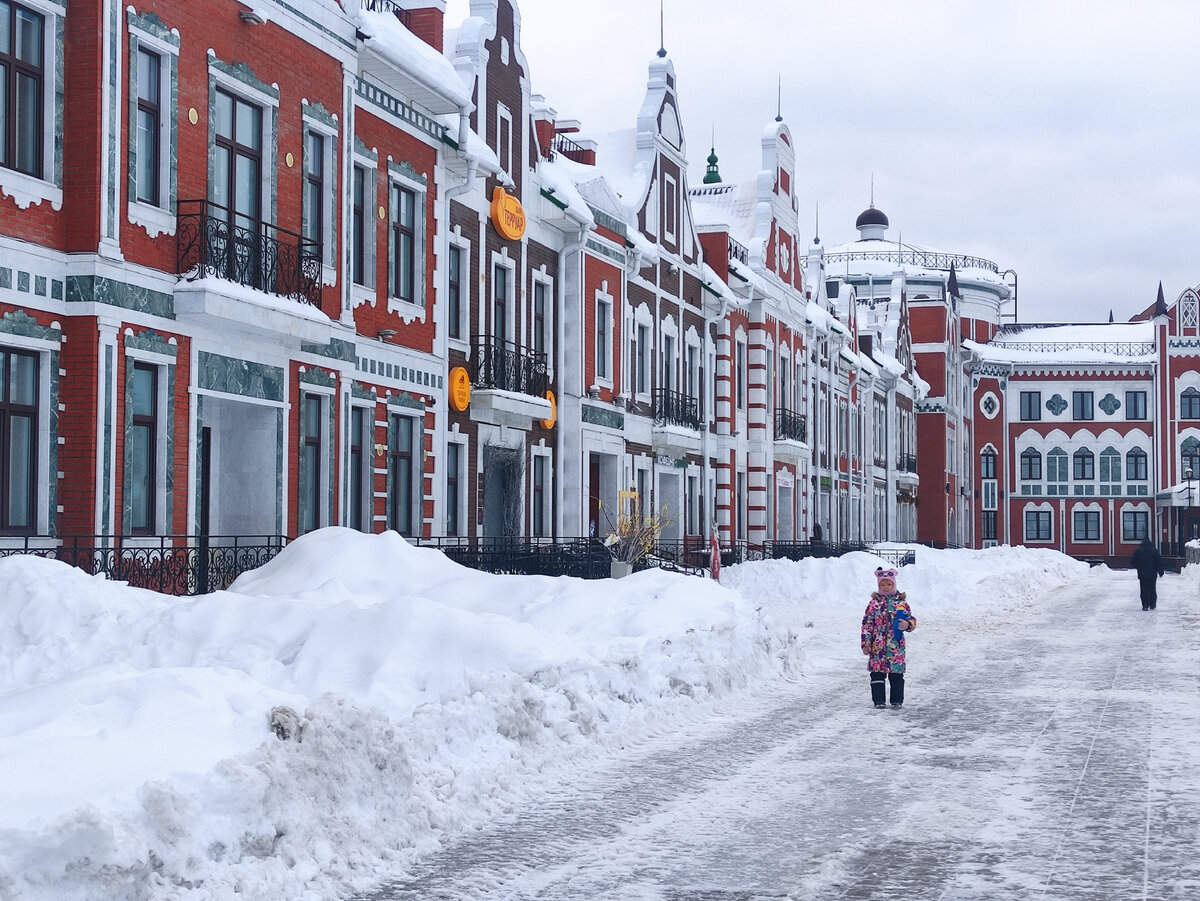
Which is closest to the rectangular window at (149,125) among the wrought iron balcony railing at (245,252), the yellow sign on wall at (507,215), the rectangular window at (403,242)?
the wrought iron balcony railing at (245,252)

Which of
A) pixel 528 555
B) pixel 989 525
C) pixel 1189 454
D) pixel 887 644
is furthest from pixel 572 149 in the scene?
pixel 1189 454

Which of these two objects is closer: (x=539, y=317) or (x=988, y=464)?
(x=539, y=317)

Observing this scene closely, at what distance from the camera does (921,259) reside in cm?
9575

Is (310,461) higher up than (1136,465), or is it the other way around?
(1136,465)

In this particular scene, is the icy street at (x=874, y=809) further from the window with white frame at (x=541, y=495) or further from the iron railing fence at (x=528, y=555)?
the window with white frame at (x=541, y=495)

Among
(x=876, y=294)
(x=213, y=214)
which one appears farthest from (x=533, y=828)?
(x=876, y=294)

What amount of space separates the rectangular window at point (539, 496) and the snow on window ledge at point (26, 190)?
14.0 metres

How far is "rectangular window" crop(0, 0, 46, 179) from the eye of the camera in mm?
14367

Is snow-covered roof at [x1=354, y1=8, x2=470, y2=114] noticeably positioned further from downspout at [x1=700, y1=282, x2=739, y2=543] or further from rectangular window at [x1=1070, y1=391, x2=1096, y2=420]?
rectangular window at [x1=1070, y1=391, x2=1096, y2=420]

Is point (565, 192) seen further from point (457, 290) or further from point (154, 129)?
point (154, 129)

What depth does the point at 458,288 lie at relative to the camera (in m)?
24.8

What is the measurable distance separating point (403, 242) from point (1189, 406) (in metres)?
74.9

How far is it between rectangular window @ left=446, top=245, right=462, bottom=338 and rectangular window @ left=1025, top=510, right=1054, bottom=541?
69.8 metres

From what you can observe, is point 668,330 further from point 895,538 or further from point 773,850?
point 895,538
